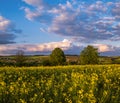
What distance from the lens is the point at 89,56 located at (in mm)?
67500

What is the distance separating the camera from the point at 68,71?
86.9 ft

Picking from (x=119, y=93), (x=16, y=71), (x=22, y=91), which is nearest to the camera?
(x=22, y=91)

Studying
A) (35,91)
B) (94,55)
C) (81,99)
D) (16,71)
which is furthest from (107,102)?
(94,55)

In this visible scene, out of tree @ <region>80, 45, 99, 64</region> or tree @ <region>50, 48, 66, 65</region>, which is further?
tree @ <region>80, 45, 99, 64</region>

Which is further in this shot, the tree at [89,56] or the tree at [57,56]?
the tree at [89,56]

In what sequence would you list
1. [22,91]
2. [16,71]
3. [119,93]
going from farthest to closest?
[16,71] < [119,93] < [22,91]

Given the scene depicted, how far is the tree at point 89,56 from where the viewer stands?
66.3 metres

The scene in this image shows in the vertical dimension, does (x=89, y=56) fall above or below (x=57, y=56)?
below

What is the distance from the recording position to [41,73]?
2516 centimetres

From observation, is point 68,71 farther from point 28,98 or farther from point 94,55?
point 94,55

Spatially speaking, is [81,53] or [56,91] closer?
[56,91]

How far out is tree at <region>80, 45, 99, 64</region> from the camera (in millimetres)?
66312

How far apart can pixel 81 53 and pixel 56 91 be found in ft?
184

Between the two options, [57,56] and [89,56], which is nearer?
[57,56]
